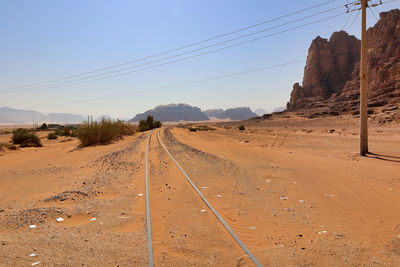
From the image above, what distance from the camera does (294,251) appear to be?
3.94 metres

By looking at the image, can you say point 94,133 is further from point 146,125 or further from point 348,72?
point 348,72

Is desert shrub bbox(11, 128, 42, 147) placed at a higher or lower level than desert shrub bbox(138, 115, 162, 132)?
lower

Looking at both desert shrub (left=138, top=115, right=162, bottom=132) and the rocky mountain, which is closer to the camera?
desert shrub (left=138, top=115, right=162, bottom=132)

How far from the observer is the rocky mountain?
75.5 m

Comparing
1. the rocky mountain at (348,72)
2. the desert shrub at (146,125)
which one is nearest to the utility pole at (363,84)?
the desert shrub at (146,125)

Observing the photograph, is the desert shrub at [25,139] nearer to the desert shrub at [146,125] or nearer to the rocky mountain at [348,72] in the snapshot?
the desert shrub at [146,125]

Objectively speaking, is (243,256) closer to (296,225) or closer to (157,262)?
(157,262)

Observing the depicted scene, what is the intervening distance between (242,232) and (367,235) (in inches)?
78.9

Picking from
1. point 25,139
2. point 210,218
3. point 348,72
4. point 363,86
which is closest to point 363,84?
point 363,86

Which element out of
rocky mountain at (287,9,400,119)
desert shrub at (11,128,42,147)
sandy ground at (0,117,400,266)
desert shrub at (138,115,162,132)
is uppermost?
rocky mountain at (287,9,400,119)

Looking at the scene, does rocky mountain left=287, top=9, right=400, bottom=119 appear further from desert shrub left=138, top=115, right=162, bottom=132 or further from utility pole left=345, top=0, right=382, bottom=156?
utility pole left=345, top=0, right=382, bottom=156

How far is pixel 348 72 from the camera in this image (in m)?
116

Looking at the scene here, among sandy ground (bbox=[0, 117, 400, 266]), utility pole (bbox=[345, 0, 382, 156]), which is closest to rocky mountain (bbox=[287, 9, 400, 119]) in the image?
utility pole (bbox=[345, 0, 382, 156])

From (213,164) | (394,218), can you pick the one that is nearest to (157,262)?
(394,218)
